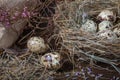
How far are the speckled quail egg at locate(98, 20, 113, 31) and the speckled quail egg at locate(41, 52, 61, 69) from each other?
1.03 feet

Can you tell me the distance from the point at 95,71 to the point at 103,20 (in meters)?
0.37

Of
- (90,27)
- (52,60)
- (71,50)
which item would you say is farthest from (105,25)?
(52,60)

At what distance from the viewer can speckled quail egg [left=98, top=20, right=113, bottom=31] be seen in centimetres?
226

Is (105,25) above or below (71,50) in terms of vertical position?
above

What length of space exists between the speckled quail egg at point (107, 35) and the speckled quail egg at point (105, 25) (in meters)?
0.05

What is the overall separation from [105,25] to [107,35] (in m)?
0.10

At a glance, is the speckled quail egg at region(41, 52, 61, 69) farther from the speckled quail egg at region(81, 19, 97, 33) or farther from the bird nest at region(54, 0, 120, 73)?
the speckled quail egg at region(81, 19, 97, 33)

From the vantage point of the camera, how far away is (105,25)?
2268 millimetres

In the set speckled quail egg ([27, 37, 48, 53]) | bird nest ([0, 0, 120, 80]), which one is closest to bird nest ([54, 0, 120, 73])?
bird nest ([0, 0, 120, 80])

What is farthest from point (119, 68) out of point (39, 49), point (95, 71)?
point (39, 49)

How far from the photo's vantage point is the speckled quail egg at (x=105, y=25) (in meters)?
2.26

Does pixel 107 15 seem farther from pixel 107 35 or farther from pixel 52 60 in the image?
pixel 52 60

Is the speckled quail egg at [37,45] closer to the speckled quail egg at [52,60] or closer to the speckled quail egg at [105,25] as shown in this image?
the speckled quail egg at [52,60]

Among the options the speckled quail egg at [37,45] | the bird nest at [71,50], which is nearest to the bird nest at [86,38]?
the bird nest at [71,50]
